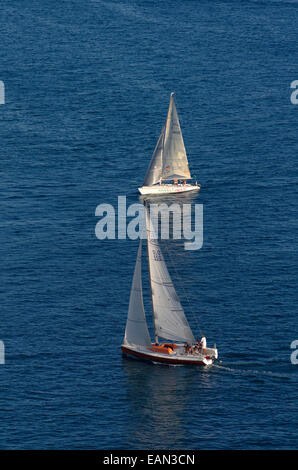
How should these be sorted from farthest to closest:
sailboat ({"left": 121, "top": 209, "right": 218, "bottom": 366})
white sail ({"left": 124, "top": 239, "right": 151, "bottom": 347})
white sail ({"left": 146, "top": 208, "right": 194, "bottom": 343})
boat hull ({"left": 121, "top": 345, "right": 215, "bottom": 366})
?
white sail ({"left": 146, "top": 208, "right": 194, "bottom": 343}) → white sail ({"left": 124, "top": 239, "right": 151, "bottom": 347}) → sailboat ({"left": 121, "top": 209, "right": 218, "bottom": 366}) → boat hull ({"left": 121, "top": 345, "right": 215, "bottom": 366})

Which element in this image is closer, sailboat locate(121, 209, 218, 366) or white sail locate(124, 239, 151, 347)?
sailboat locate(121, 209, 218, 366)

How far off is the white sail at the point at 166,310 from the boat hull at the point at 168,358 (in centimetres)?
444

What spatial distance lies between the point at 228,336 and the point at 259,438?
28.9 meters

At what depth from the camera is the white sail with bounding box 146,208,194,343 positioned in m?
167

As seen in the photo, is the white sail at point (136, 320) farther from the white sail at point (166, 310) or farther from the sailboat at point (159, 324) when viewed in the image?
the white sail at point (166, 310)

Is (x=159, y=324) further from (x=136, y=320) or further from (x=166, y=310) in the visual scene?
(x=136, y=320)

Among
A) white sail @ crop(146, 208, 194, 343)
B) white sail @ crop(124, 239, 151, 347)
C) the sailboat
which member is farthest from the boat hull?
white sail @ crop(146, 208, 194, 343)

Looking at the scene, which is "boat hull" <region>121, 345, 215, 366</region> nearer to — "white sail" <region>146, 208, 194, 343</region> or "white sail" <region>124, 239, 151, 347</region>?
"white sail" <region>124, 239, 151, 347</region>

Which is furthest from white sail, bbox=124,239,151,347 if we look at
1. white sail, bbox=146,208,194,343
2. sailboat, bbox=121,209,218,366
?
white sail, bbox=146,208,194,343

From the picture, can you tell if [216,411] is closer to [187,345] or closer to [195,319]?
[187,345]

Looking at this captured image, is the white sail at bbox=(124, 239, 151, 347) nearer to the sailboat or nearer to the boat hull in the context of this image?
the sailboat

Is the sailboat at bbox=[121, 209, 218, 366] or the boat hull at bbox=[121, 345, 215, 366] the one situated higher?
the sailboat at bbox=[121, 209, 218, 366]

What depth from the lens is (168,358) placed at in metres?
164

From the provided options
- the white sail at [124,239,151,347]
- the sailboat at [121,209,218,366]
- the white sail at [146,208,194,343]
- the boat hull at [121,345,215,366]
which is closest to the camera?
the boat hull at [121,345,215,366]
